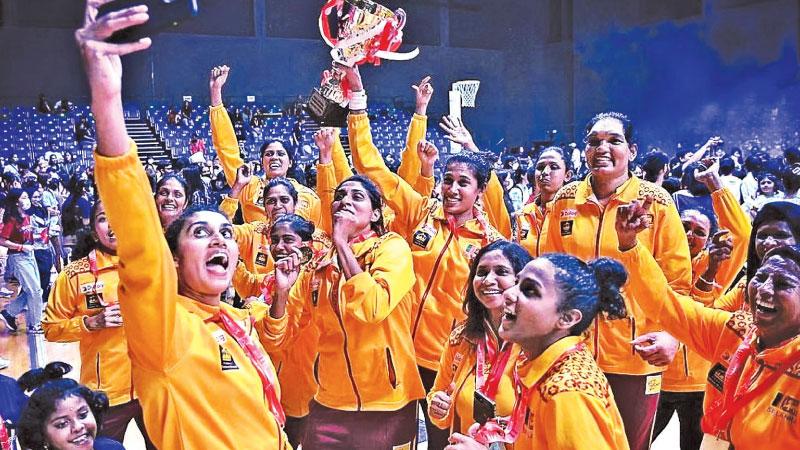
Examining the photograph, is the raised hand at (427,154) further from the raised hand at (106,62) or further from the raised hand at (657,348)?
the raised hand at (106,62)

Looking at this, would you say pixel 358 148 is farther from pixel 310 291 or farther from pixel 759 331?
pixel 759 331

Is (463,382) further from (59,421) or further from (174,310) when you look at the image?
(59,421)

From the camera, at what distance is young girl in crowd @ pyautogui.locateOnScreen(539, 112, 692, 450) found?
3.18m

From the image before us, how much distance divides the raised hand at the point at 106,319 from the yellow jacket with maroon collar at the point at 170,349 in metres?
1.21

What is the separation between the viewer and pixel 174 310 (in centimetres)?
168

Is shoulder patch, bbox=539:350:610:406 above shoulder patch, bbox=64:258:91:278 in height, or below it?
below

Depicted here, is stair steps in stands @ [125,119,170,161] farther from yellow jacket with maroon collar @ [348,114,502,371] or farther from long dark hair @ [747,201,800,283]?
long dark hair @ [747,201,800,283]

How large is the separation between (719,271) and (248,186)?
3055mm

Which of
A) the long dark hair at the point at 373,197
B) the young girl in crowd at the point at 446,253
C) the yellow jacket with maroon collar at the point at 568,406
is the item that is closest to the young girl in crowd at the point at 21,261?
the young girl in crowd at the point at 446,253

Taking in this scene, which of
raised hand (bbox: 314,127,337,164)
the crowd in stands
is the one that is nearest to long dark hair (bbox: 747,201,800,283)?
the crowd in stands

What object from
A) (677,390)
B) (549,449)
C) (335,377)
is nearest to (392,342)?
(335,377)

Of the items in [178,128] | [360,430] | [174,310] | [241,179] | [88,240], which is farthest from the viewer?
[178,128]

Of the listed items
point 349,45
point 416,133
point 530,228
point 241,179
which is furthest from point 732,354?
point 241,179

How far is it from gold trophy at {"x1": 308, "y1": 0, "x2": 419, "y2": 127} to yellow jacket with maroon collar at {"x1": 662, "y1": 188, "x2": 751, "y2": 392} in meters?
2.10
